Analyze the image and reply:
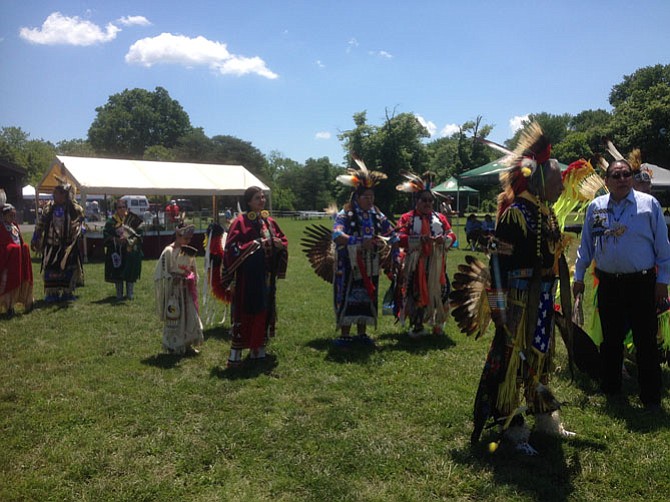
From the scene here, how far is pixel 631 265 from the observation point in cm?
384

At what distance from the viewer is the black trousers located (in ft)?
12.7

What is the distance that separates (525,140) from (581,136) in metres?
40.2

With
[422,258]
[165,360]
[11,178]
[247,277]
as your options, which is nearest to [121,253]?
[165,360]

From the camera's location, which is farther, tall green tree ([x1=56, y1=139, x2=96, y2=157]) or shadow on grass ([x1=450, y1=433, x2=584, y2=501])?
tall green tree ([x1=56, y1=139, x2=96, y2=157])

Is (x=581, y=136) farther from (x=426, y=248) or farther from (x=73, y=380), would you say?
(x=73, y=380)

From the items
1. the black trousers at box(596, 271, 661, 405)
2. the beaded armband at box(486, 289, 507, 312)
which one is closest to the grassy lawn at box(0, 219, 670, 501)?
the black trousers at box(596, 271, 661, 405)

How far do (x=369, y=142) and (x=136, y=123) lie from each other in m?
62.9

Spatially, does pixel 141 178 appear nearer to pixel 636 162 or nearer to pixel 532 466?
pixel 636 162

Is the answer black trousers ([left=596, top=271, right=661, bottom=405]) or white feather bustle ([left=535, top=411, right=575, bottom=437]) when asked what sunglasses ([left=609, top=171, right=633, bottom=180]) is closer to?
black trousers ([left=596, top=271, right=661, bottom=405])

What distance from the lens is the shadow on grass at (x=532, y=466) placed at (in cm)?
285

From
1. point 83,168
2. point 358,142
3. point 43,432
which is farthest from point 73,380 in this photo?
point 358,142

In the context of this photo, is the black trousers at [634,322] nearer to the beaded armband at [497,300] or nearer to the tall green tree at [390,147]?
the beaded armband at [497,300]

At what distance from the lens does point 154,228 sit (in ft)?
53.1

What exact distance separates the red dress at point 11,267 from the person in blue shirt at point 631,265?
24.6ft
